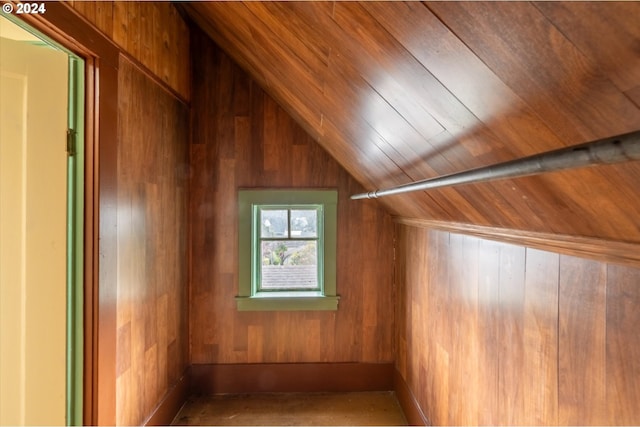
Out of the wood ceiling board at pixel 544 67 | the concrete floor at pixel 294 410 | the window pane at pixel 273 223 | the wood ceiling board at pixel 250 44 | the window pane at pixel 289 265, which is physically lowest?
the concrete floor at pixel 294 410

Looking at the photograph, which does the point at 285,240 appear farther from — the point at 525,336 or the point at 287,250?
the point at 525,336

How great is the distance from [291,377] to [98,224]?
1.67m

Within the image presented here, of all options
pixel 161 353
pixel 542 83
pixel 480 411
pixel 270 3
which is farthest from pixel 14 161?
pixel 480 411

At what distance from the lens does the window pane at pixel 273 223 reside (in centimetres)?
242

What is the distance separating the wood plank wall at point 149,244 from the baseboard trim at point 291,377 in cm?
22

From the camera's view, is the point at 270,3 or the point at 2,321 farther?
the point at 2,321

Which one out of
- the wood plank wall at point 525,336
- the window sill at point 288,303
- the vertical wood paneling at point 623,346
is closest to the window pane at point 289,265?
the window sill at point 288,303

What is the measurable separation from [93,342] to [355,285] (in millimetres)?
1589

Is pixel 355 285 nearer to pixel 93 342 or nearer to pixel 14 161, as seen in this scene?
pixel 93 342

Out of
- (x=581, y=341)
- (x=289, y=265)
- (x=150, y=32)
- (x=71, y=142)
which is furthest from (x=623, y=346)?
(x=150, y=32)

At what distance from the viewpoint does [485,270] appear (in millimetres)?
1119

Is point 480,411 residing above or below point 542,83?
below

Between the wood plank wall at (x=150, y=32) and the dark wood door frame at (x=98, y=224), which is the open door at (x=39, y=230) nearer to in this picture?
the dark wood door frame at (x=98, y=224)

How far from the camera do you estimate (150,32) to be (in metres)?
1.69
